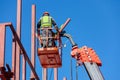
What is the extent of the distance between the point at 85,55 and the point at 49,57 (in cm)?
150

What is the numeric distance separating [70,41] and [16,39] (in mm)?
2473

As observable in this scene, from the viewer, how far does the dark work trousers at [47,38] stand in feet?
50.8

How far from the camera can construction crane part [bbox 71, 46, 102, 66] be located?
14.7 metres

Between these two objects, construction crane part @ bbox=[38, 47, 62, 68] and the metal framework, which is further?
construction crane part @ bbox=[38, 47, 62, 68]

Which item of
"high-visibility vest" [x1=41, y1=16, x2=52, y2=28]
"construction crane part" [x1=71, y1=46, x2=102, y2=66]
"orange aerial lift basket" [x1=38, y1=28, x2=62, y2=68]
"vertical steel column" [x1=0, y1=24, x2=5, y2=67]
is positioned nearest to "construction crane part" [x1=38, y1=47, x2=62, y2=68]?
"orange aerial lift basket" [x1=38, y1=28, x2=62, y2=68]

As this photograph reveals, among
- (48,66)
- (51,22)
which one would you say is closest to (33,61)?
(48,66)

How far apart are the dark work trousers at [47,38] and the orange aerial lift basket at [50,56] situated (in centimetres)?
16

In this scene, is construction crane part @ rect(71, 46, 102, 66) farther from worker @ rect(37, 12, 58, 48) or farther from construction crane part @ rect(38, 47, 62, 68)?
worker @ rect(37, 12, 58, 48)

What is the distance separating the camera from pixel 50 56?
15539mm

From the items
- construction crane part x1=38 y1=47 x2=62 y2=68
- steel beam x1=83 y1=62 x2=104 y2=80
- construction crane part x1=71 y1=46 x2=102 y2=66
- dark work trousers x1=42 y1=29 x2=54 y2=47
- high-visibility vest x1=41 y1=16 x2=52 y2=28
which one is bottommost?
steel beam x1=83 y1=62 x2=104 y2=80

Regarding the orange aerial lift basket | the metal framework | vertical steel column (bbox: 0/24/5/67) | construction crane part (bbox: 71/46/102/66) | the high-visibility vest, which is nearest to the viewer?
vertical steel column (bbox: 0/24/5/67)

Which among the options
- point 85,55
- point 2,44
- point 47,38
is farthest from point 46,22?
point 2,44

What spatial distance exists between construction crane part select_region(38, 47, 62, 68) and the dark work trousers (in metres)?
0.23

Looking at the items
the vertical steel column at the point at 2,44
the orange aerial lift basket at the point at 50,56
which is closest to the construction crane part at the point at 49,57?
the orange aerial lift basket at the point at 50,56
